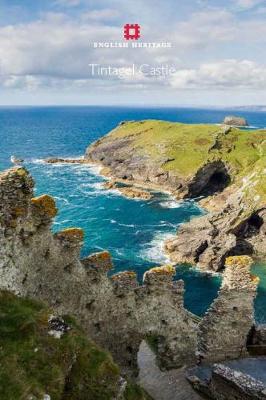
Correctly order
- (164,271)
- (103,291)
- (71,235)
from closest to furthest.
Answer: (71,235) → (103,291) → (164,271)

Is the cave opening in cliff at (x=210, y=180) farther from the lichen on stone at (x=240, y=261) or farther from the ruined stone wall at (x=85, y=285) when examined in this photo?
the lichen on stone at (x=240, y=261)

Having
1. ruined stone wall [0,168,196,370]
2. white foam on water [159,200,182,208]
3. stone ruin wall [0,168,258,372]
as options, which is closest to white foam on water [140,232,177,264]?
white foam on water [159,200,182,208]

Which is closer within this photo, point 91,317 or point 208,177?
point 91,317

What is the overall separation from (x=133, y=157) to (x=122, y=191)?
30.9 m

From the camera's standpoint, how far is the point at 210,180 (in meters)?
159

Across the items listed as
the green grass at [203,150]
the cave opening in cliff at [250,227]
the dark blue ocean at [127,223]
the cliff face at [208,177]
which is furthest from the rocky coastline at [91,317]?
the green grass at [203,150]

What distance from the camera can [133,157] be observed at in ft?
576

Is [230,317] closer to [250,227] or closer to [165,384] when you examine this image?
[165,384]

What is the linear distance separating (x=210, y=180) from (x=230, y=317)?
13055 centimetres

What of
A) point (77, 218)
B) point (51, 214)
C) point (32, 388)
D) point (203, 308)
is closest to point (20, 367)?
point (32, 388)

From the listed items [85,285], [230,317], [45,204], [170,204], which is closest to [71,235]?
[45,204]

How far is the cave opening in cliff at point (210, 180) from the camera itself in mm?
149750

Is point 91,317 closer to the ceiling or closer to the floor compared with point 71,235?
closer to the floor

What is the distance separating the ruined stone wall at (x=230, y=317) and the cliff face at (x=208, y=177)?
5931 cm
